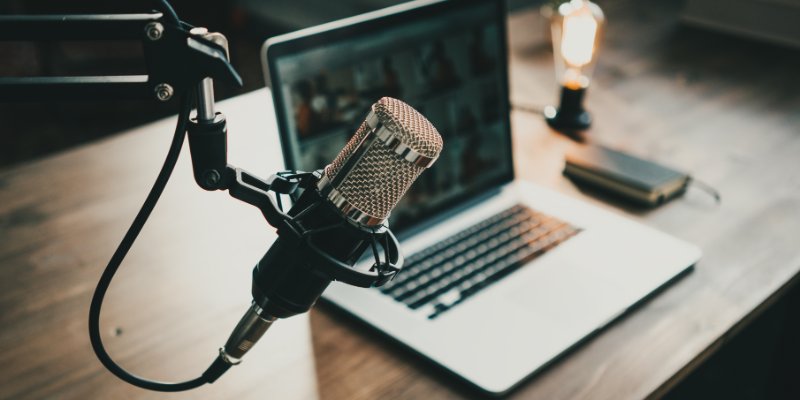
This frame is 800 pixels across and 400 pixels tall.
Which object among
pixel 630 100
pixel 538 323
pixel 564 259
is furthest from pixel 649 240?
pixel 630 100

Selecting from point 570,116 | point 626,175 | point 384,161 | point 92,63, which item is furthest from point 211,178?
point 92,63

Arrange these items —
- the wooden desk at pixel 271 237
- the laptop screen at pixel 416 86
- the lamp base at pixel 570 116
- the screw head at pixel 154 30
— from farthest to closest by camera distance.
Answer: the lamp base at pixel 570 116 → the laptop screen at pixel 416 86 → the wooden desk at pixel 271 237 → the screw head at pixel 154 30

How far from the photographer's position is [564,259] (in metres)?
0.90

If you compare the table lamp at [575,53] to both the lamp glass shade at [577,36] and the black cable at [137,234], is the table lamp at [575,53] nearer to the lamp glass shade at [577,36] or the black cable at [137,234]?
the lamp glass shade at [577,36]

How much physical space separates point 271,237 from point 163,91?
22.2 inches

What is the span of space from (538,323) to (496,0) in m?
0.49

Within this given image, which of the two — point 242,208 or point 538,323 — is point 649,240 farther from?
point 242,208

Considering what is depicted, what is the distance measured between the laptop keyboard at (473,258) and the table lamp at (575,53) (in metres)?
0.32

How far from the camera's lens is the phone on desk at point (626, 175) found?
1037mm

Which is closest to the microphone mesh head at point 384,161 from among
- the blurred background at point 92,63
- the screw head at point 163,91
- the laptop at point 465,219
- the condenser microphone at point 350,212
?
the condenser microphone at point 350,212

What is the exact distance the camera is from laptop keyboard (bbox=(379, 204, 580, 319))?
2.71ft

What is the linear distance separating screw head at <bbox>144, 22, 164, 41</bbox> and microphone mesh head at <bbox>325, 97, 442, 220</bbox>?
13cm

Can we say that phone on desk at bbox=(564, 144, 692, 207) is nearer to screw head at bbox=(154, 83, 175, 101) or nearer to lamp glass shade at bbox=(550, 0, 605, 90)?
lamp glass shade at bbox=(550, 0, 605, 90)

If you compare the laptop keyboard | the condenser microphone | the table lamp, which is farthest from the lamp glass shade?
the condenser microphone
